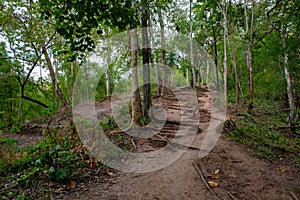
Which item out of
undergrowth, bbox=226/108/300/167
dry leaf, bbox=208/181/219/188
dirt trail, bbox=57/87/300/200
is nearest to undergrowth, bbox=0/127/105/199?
dirt trail, bbox=57/87/300/200

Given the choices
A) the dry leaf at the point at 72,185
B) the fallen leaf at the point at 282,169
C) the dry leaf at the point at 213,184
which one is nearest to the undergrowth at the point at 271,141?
the fallen leaf at the point at 282,169

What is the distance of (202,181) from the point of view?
144 inches

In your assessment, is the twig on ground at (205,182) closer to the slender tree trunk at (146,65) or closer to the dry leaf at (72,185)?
the dry leaf at (72,185)

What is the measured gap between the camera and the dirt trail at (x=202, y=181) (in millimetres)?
3250

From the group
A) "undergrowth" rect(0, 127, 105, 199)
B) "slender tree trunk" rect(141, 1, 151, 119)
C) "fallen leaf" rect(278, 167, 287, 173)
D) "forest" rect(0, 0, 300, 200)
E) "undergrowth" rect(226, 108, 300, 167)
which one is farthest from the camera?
"slender tree trunk" rect(141, 1, 151, 119)

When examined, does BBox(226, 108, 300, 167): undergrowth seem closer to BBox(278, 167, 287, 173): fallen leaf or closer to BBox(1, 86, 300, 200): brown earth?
BBox(1, 86, 300, 200): brown earth

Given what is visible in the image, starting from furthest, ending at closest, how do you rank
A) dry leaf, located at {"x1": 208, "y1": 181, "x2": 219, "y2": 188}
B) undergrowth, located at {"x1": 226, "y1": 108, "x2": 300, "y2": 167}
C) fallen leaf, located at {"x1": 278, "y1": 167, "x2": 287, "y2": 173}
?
undergrowth, located at {"x1": 226, "y1": 108, "x2": 300, "y2": 167}
fallen leaf, located at {"x1": 278, "y1": 167, "x2": 287, "y2": 173}
dry leaf, located at {"x1": 208, "y1": 181, "x2": 219, "y2": 188}

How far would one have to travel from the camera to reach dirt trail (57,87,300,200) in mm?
3250

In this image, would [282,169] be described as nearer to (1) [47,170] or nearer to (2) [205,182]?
(2) [205,182]

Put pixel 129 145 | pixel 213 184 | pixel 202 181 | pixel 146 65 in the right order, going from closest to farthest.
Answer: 1. pixel 213 184
2. pixel 202 181
3. pixel 129 145
4. pixel 146 65

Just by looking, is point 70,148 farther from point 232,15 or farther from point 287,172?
point 232,15

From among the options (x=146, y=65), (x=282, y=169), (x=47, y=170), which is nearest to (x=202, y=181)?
(x=282, y=169)

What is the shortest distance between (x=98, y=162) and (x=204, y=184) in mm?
2373

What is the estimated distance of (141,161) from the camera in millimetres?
4773
